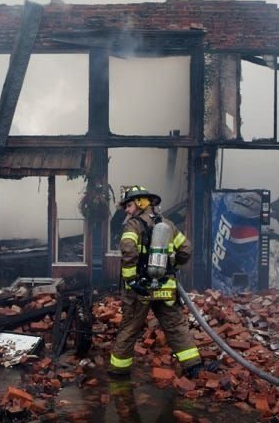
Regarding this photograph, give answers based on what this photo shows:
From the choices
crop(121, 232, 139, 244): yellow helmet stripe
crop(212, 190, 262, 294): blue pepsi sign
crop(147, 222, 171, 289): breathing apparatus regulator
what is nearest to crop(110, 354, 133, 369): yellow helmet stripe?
crop(147, 222, 171, 289): breathing apparatus regulator

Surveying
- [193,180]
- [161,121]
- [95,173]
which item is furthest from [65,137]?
[193,180]

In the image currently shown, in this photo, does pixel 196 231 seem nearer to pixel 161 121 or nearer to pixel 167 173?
pixel 167 173

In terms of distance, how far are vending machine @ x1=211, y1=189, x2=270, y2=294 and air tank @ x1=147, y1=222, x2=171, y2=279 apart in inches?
262

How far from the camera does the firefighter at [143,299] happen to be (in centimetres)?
631

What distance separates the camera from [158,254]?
6.25 metres

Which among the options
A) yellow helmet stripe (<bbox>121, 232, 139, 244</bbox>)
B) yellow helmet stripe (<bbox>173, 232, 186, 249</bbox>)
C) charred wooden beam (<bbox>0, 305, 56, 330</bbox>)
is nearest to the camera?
yellow helmet stripe (<bbox>121, 232, 139, 244</bbox>)

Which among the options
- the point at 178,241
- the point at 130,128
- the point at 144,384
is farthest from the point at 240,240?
the point at 144,384

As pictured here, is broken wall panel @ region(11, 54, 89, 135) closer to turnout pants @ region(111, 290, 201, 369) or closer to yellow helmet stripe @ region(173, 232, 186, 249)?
yellow helmet stripe @ region(173, 232, 186, 249)

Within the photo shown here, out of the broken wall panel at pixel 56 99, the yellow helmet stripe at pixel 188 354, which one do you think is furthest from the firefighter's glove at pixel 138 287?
the broken wall panel at pixel 56 99

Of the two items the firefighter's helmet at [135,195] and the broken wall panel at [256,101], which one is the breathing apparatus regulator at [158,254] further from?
the broken wall panel at [256,101]

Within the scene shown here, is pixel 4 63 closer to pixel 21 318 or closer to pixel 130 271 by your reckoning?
pixel 21 318

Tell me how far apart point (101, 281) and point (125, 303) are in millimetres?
6338

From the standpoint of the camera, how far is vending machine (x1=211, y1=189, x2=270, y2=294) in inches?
502

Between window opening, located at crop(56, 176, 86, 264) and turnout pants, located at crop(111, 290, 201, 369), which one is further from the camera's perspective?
window opening, located at crop(56, 176, 86, 264)
